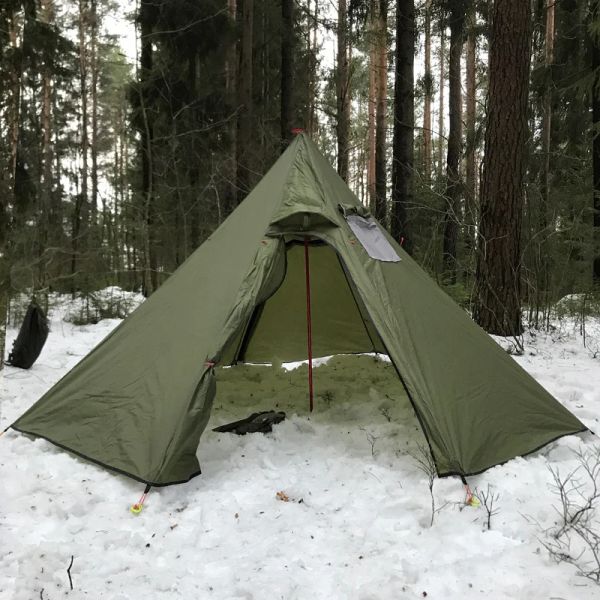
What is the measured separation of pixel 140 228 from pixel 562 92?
→ 886cm

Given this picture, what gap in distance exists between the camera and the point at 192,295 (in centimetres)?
346

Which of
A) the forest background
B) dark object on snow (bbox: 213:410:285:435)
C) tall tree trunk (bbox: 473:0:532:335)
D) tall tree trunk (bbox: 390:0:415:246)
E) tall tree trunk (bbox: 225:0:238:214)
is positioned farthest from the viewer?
tall tree trunk (bbox: 225:0:238:214)

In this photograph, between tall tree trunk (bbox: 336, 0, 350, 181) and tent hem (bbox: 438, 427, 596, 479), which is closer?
tent hem (bbox: 438, 427, 596, 479)

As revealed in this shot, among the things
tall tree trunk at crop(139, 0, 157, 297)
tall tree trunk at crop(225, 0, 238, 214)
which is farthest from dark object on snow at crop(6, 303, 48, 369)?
tall tree trunk at crop(225, 0, 238, 214)

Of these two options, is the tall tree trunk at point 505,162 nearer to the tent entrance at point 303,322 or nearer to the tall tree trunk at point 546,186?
the tall tree trunk at point 546,186

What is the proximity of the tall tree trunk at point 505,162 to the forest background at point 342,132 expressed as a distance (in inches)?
0.6

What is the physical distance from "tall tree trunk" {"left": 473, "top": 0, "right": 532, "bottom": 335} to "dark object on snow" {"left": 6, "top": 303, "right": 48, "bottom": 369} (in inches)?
200

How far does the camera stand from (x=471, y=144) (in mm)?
8672

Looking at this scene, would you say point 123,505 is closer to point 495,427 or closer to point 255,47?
point 495,427

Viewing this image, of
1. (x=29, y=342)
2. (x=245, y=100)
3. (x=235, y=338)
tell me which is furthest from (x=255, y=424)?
(x=245, y=100)

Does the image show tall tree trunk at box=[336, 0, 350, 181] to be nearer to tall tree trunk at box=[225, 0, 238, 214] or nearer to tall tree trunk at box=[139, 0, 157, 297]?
tall tree trunk at box=[225, 0, 238, 214]

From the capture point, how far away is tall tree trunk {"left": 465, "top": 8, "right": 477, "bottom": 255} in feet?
20.4

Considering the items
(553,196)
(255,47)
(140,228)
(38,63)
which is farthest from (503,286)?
(255,47)

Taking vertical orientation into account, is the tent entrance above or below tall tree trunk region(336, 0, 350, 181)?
below
